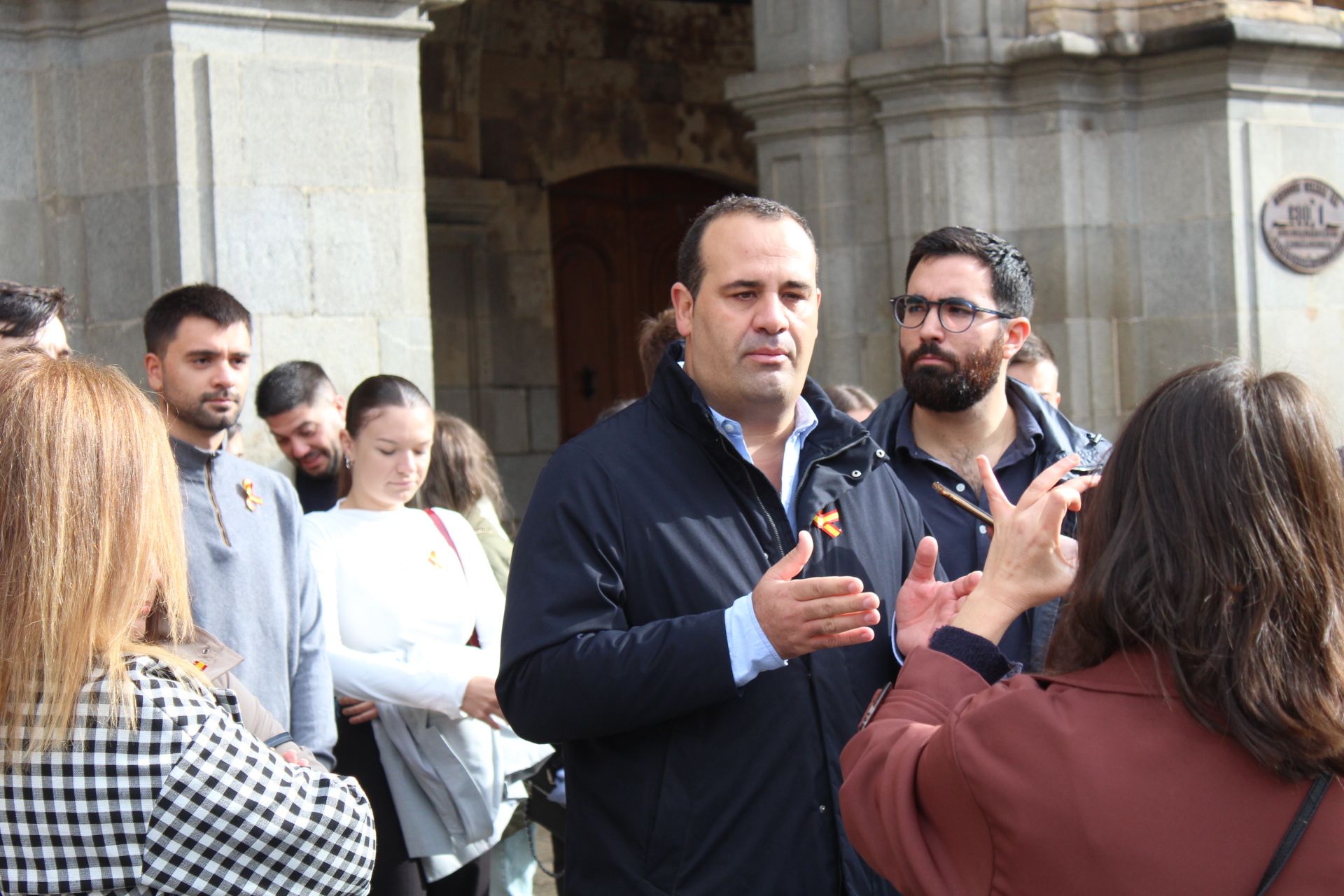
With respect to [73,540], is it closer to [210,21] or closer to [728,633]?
[728,633]

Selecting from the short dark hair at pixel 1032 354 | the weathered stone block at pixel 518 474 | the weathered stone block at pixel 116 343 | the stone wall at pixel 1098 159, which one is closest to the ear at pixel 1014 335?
the short dark hair at pixel 1032 354

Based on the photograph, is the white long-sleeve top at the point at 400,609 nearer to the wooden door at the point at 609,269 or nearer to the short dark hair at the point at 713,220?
the short dark hair at the point at 713,220

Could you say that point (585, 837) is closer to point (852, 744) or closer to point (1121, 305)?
point (852, 744)

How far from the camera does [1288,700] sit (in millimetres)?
1645

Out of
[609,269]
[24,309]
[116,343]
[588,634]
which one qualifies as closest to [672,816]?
[588,634]

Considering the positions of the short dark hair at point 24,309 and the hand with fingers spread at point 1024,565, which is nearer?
the hand with fingers spread at point 1024,565

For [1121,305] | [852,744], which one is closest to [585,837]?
[852,744]

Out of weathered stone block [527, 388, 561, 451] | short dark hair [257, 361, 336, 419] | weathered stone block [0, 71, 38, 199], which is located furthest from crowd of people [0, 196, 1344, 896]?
weathered stone block [527, 388, 561, 451]

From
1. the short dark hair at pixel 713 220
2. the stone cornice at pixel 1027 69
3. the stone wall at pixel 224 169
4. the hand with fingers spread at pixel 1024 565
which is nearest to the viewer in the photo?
the hand with fingers spread at pixel 1024 565

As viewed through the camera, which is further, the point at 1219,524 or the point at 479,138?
the point at 479,138

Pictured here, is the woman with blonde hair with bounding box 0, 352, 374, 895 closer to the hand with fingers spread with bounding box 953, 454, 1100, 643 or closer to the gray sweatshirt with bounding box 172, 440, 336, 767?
the hand with fingers spread with bounding box 953, 454, 1100, 643

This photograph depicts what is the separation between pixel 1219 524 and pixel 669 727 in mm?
1029

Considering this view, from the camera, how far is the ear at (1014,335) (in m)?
3.58

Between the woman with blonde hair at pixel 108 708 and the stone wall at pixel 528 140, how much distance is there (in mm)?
7272
